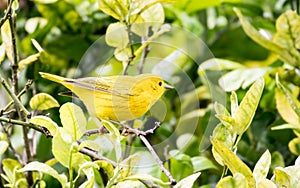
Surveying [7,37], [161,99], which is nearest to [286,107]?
[161,99]

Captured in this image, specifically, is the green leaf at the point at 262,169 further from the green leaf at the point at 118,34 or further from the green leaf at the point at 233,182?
the green leaf at the point at 118,34

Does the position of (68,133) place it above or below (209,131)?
above

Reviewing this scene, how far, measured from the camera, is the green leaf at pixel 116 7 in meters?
0.67

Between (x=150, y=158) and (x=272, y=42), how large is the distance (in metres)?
0.27

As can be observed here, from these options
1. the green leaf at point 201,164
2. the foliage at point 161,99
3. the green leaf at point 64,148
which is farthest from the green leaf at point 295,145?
the green leaf at point 64,148

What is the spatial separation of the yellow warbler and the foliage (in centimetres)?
2

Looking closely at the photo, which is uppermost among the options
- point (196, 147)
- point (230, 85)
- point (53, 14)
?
point (53, 14)

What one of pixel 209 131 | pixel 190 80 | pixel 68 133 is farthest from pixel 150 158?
pixel 190 80

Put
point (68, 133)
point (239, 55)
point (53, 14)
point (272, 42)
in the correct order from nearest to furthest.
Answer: point (68, 133), point (272, 42), point (53, 14), point (239, 55)

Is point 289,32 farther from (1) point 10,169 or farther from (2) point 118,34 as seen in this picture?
(1) point 10,169

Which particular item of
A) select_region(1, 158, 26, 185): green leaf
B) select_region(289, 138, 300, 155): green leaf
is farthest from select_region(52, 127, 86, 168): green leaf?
select_region(289, 138, 300, 155): green leaf

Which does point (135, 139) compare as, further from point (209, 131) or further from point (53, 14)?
point (53, 14)

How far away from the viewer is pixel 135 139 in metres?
0.87

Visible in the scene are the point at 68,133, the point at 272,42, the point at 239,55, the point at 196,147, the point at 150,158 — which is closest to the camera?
the point at 68,133
